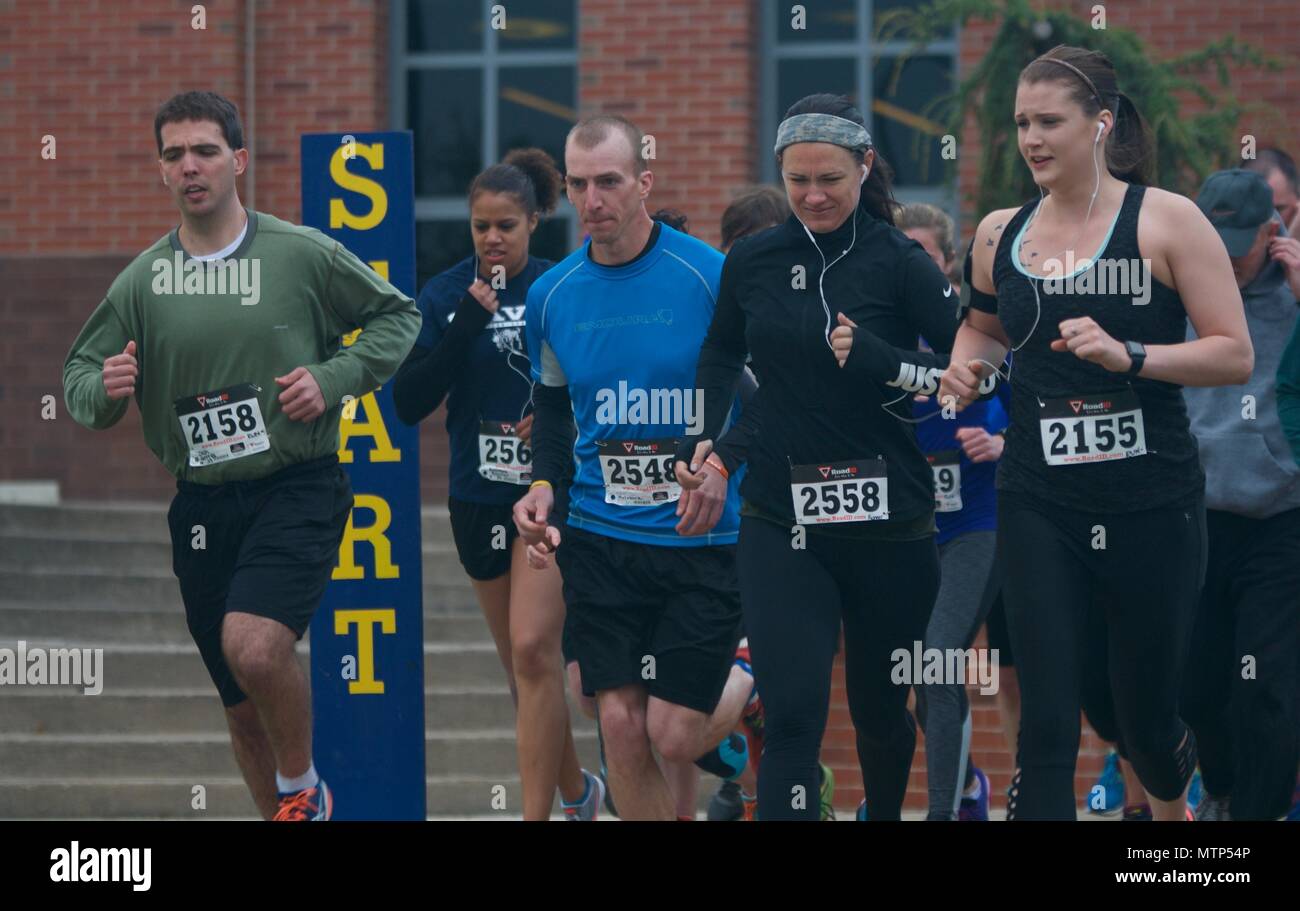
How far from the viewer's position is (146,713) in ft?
31.9

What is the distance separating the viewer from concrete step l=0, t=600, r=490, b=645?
10484mm

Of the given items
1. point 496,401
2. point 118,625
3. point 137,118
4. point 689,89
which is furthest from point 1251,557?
point 137,118

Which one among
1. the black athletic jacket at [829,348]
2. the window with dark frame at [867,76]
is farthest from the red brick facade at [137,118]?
the black athletic jacket at [829,348]

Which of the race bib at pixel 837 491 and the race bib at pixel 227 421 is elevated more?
the race bib at pixel 227 421

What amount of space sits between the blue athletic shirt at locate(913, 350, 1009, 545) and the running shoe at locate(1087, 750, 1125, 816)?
1.36 meters

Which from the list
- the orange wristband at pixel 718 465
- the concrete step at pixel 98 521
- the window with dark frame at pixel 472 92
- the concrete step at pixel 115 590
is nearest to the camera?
the orange wristband at pixel 718 465

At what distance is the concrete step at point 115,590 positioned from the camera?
10836 mm

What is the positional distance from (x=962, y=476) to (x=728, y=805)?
5.75 feet

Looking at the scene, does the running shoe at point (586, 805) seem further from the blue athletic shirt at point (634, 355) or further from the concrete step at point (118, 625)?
the concrete step at point (118, 625)

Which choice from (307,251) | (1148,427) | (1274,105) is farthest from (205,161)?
(1274,105)

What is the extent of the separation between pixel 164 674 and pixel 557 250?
402cm

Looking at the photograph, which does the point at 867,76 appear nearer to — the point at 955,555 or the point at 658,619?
the point at 955,555

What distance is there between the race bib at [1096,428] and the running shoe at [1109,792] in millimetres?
2968
